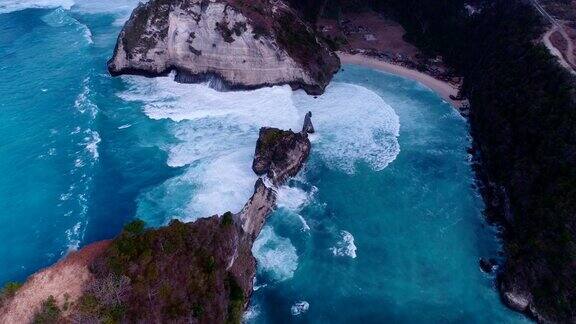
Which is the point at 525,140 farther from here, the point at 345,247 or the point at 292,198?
the point at 292,198

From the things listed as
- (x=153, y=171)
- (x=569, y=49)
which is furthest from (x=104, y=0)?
(x=569, y=49)

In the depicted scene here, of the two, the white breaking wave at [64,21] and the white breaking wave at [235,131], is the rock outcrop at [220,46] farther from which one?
the white breaking wave at [64,21]

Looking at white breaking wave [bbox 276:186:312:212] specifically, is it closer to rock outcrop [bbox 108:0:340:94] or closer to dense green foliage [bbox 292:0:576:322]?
dense green foliage [bbox 292:0:576:322]

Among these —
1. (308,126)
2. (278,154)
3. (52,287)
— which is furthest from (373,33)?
(52,287)

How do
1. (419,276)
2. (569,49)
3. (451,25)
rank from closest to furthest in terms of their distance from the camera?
(419,276), (569,49), (451,25)

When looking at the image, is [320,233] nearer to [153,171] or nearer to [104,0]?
[153,171]
